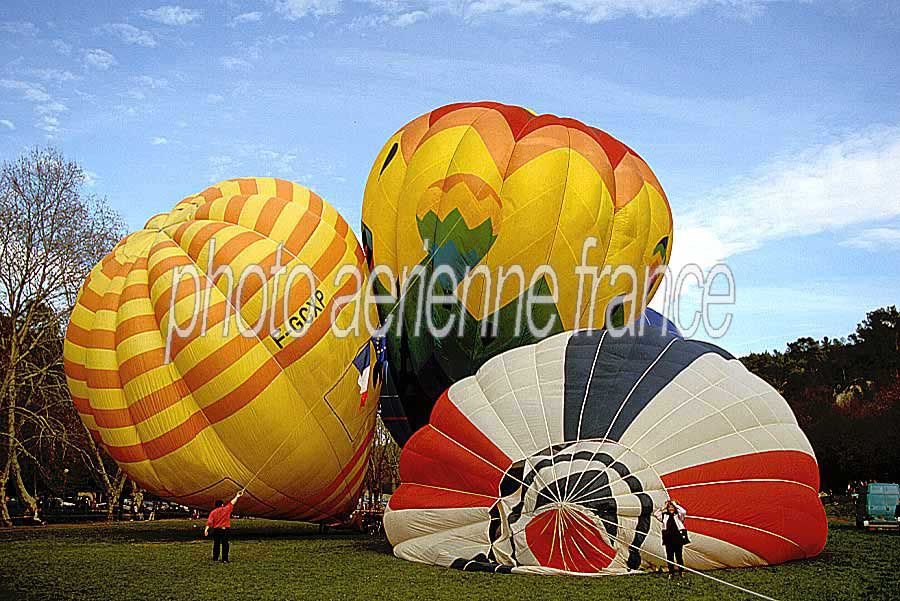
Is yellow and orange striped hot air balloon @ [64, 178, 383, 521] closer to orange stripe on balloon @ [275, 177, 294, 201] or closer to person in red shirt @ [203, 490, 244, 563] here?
orange stripe on balloon @ [275, 177, 294, 201]

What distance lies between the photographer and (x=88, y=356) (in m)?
12.7

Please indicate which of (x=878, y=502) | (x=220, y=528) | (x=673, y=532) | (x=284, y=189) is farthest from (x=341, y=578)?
(x=878, y=502)

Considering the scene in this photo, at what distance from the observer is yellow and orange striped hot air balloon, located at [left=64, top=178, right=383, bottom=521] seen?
1223 centimetres

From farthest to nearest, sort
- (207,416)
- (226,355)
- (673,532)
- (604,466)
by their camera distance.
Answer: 1. (207,416)
2. (226,355)
3. (604,466)
4. (673,532)

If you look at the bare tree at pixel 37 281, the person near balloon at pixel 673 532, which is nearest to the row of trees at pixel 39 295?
the bare tree at pixel 37 281

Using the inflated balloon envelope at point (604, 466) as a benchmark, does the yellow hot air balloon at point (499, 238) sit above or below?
above

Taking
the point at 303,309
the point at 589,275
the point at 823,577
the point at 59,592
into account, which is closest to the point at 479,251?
the point at 589,275

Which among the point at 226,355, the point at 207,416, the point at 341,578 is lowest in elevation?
the point at 341,578

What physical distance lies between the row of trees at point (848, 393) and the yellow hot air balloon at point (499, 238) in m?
20.6

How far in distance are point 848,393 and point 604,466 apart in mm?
35281

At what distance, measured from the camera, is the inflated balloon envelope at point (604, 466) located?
28.8 ft

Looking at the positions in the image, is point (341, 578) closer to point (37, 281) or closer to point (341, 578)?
point (341, 578)

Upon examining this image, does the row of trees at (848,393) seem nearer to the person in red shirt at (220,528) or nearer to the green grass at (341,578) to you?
the green grass at (341,578)

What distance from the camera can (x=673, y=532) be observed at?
8.48m
